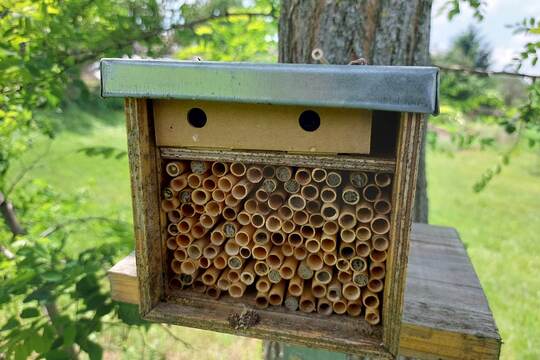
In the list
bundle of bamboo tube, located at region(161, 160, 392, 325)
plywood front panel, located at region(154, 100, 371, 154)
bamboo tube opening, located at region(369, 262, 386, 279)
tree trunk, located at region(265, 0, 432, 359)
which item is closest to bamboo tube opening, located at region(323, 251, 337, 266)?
bundle of bamboo tube, located at region(161, 160, 392, 325)

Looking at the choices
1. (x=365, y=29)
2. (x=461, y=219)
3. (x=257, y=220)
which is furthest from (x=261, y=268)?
(x=461, y=219)

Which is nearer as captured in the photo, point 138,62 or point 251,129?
point 138,62

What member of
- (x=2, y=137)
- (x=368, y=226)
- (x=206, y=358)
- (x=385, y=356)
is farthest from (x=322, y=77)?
(x=206, y=358)

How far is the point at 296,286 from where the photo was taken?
1.25m

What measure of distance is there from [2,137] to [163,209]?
1509 millimetres

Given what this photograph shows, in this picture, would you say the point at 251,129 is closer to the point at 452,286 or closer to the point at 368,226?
the point at 368,226

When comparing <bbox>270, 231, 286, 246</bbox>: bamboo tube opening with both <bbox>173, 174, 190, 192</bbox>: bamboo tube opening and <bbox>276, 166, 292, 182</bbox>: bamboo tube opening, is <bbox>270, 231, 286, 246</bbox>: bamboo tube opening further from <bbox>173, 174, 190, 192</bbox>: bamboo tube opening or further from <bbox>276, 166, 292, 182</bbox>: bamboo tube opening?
<bbox>173, 174, 190, 192</bbox>: bamboo tube opening

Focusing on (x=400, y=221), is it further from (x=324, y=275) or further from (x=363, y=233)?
(x=324, y=275)

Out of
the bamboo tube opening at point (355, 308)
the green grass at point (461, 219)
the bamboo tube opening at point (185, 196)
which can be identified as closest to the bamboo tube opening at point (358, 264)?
the bamboo tube opening at point (355, 308)

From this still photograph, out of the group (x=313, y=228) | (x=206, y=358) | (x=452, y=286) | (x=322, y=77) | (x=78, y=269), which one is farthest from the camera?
(x=206, y=358)

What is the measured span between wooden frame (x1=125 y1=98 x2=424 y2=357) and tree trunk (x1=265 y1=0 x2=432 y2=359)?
0.85m

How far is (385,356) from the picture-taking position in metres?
1.10

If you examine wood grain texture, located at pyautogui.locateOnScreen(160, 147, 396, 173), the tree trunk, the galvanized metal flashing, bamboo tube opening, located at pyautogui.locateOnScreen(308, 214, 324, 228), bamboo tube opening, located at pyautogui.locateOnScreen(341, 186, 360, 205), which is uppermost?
the tree trunk

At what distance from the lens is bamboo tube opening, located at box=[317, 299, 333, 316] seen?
49.0 inches
